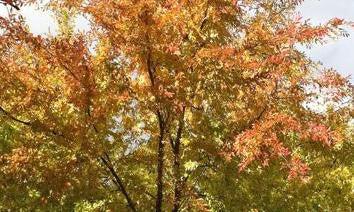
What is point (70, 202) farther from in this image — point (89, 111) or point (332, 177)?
point (332, 177)

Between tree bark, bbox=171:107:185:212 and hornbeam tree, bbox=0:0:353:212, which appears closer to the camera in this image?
hornbeam tree, bbox=0:0:353:212

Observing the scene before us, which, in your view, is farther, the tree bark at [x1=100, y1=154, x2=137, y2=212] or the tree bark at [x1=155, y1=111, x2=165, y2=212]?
the tree bark at [x1=155, y1=111, x2=165, y2=212]

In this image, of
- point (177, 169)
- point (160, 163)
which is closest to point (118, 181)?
point (160, 163)

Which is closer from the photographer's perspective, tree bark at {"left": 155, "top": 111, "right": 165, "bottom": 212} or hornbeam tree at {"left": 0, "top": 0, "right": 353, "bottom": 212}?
hornbeam tree at {"left": 0, "top": 0, "right": 353, "bottom": 212}

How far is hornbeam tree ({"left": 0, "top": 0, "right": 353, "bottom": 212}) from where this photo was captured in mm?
8625

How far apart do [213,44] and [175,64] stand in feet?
3.16

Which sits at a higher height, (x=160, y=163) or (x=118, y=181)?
(x=160, y=163)

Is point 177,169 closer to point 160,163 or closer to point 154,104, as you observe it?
point 160,163

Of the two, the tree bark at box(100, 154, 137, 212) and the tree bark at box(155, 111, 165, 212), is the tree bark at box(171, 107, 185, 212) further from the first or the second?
the tree bark at box(100, 154, 137, 212)

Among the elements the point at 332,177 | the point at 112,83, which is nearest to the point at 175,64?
the point at 112,83

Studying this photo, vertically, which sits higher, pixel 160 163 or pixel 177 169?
pixel 160 163

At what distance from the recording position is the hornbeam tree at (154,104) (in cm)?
Answer: 862

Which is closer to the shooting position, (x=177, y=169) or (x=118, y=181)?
(x=177, y=169)

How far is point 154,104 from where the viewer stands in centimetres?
905
